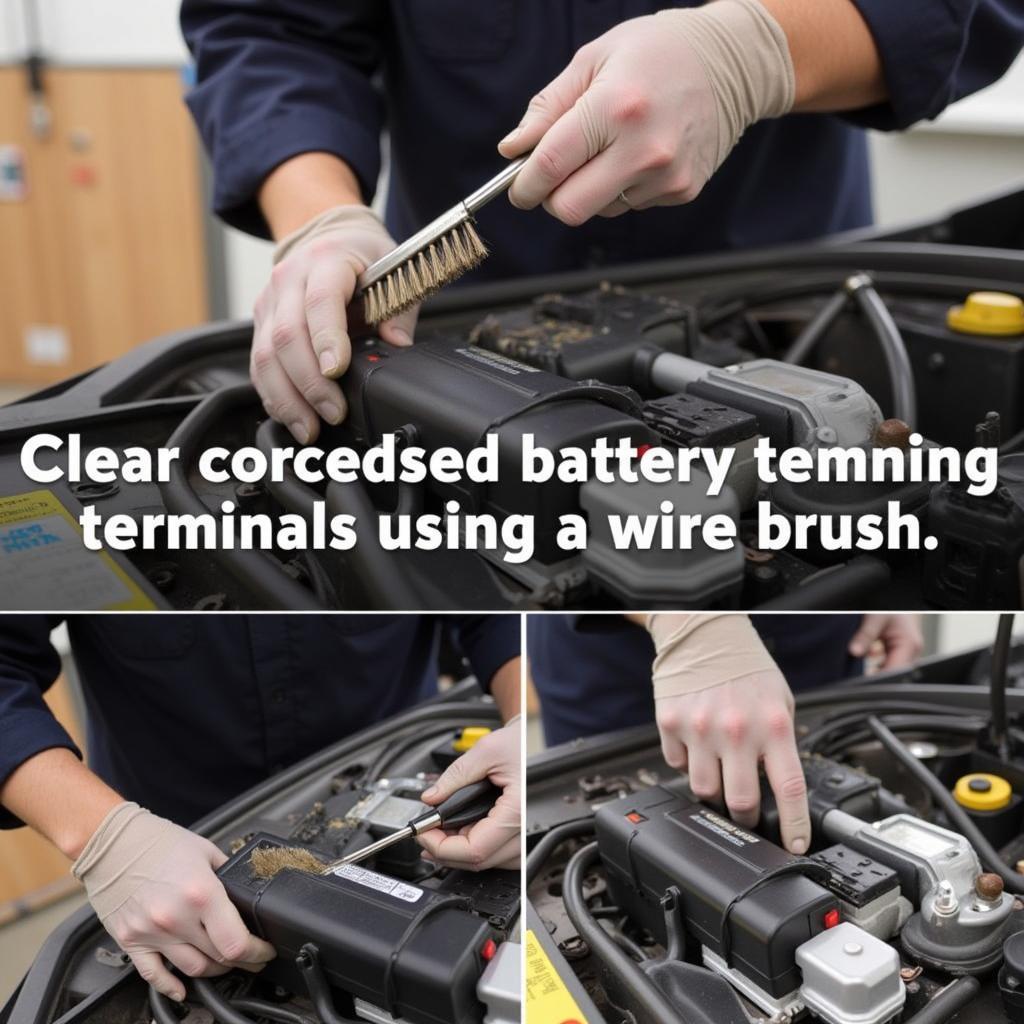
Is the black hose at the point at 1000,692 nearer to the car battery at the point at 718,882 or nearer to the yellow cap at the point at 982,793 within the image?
the yellow cap at the point at 982,793

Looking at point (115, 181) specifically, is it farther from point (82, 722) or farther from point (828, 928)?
point (828, 928)

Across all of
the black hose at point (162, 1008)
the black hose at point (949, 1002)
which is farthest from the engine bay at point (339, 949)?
the black hose at point (949, 1002)

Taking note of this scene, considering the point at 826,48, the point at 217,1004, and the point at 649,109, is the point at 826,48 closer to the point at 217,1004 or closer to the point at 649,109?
the point at 649,109

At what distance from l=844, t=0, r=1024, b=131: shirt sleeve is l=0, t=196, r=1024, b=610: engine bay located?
0.19 meters

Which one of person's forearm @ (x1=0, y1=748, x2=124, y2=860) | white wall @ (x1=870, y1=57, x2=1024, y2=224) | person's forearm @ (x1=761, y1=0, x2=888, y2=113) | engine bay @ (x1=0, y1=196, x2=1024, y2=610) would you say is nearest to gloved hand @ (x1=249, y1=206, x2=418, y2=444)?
engine bay @ (x1=0, y1=196, x2=1024, y2=610)

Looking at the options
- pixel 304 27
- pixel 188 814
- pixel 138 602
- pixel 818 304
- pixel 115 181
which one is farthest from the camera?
pixel 115 181

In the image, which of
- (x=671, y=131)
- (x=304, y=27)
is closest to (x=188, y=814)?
(x=671, y=131)

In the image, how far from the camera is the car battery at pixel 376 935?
561 mm

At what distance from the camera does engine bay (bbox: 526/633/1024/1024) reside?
60 centimetres

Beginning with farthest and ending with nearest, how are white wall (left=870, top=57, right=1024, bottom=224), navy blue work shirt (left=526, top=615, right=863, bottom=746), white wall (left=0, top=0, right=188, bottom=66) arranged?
white wall (left=0, top=0, right=188, bottom=66) < white wall (left=870, top=57, right=1024, bottom=224) < navy blue work shirt (left=526, top=615, right=863, bottom=746)

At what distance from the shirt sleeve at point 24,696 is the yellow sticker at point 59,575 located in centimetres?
6

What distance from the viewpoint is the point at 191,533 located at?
64 cm

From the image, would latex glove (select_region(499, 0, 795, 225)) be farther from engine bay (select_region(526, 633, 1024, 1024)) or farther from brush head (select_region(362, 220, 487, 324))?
engine bay (select_region(526, 633, 1024, 1024))

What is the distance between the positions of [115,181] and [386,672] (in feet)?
→ 11.0
